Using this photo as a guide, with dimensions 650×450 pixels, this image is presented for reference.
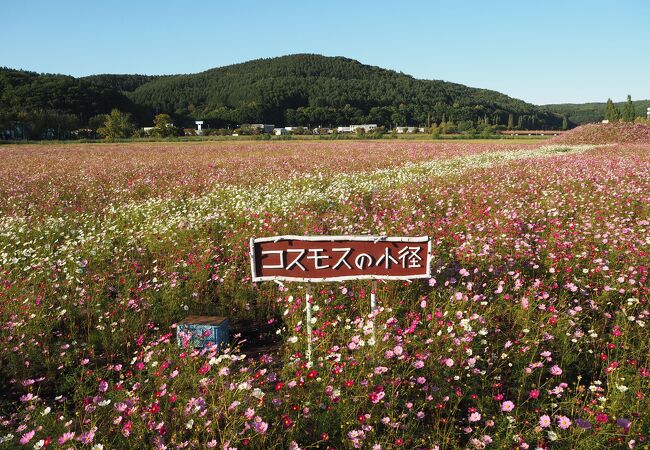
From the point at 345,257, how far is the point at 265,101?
6418 inches

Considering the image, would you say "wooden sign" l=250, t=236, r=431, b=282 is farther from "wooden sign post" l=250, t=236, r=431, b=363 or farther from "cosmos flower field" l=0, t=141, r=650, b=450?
"cosmos flower field" l=0, t=141, r=650, b=450

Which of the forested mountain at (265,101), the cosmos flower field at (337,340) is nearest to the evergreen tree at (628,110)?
the forested mountain at (265,101)

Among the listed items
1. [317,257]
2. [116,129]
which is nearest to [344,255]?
[317,257]

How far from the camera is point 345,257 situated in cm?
305

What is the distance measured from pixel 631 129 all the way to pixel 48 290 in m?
44.9

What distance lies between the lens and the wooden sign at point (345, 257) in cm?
304

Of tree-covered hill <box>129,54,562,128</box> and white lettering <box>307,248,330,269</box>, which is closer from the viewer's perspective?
white lettering <box>307,248,330,269</box>

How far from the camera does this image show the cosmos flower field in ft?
7.99

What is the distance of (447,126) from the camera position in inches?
3504

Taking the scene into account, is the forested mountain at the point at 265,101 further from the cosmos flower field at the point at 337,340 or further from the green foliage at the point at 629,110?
the cosmos flower field at the point at 337,340

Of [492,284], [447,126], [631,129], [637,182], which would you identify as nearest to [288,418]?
[492,284]

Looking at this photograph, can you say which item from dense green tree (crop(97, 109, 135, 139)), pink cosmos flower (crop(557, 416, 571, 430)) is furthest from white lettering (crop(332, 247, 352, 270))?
dense green tree (crop(97, 109, 135, 139))

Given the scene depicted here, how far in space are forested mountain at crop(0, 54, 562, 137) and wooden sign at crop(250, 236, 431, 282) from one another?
335ft

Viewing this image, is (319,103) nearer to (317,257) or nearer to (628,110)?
(628,110)
